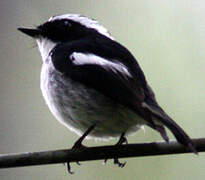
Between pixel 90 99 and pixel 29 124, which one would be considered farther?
pixel 29 124

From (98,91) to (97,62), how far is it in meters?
0.18

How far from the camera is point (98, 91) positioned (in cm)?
279

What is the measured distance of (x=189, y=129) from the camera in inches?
175

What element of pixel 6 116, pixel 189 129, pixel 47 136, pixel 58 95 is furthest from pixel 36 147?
pixel 58 95

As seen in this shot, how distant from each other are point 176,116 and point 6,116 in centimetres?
180

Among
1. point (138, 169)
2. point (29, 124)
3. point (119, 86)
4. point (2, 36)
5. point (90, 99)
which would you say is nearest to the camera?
point (119, 86)

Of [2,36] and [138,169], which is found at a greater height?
[2,36]

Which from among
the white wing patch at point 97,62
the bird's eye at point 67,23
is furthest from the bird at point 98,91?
the bird's eye at point 67,23

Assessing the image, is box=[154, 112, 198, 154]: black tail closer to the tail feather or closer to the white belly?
the tail feather

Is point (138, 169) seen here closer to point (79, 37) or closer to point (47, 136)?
point (47, 136)

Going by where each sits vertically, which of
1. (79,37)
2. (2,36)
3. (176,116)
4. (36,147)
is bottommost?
(36,147)

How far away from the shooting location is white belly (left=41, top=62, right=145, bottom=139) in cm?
282

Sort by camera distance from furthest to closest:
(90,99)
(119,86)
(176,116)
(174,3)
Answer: (174,3) → (176,116) → (90,99) → (119,86)

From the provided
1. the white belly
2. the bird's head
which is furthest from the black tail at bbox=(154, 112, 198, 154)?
the bird's head
